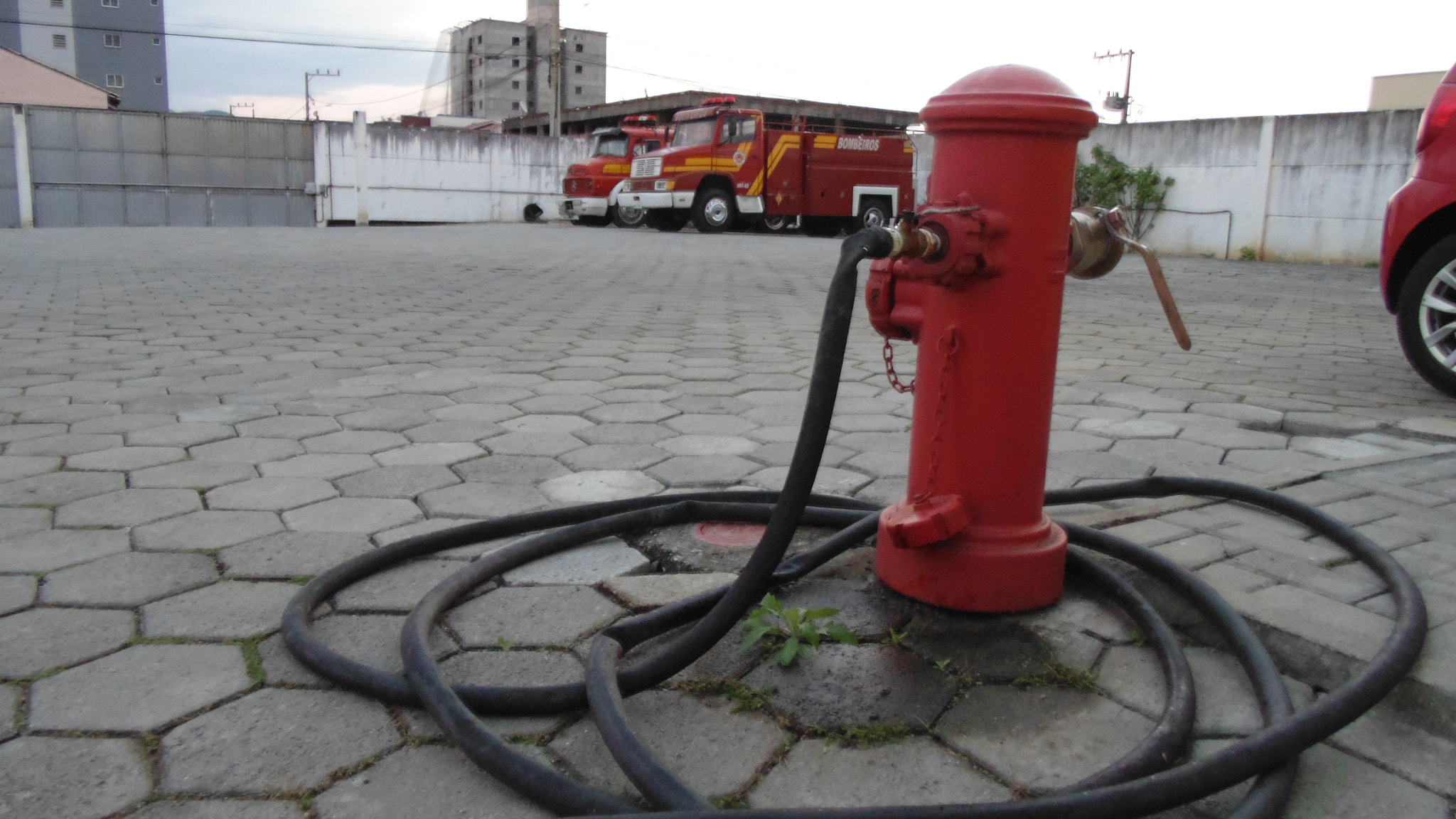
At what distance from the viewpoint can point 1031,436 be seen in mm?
1736

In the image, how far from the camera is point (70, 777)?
1.32m

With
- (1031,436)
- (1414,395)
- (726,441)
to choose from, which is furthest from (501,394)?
(1414,395)

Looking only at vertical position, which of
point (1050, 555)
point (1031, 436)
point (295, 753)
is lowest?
point (295, 753)

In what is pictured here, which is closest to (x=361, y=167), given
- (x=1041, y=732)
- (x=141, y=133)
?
(x=141, y=133)

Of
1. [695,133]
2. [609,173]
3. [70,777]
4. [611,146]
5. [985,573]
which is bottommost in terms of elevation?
[70,777]

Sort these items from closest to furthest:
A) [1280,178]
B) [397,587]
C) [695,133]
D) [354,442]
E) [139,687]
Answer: [139,687] → [397,587] → [354,442] → [1280,178] → [695,133]

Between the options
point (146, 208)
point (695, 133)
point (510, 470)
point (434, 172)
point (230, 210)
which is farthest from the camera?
point (434, 172)

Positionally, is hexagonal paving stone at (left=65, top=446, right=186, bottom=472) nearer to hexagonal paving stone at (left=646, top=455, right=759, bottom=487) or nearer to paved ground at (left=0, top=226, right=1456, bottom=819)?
paved ground at (left=0, top=226, right=1456, bottom=819)

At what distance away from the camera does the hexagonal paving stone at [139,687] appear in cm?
145

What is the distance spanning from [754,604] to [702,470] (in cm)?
124

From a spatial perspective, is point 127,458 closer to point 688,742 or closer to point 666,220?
point 688,742

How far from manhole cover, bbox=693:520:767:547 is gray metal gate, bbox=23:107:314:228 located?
2032cm

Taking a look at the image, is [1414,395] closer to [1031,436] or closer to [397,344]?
[1031,436]

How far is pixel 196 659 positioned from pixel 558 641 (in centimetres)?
57
